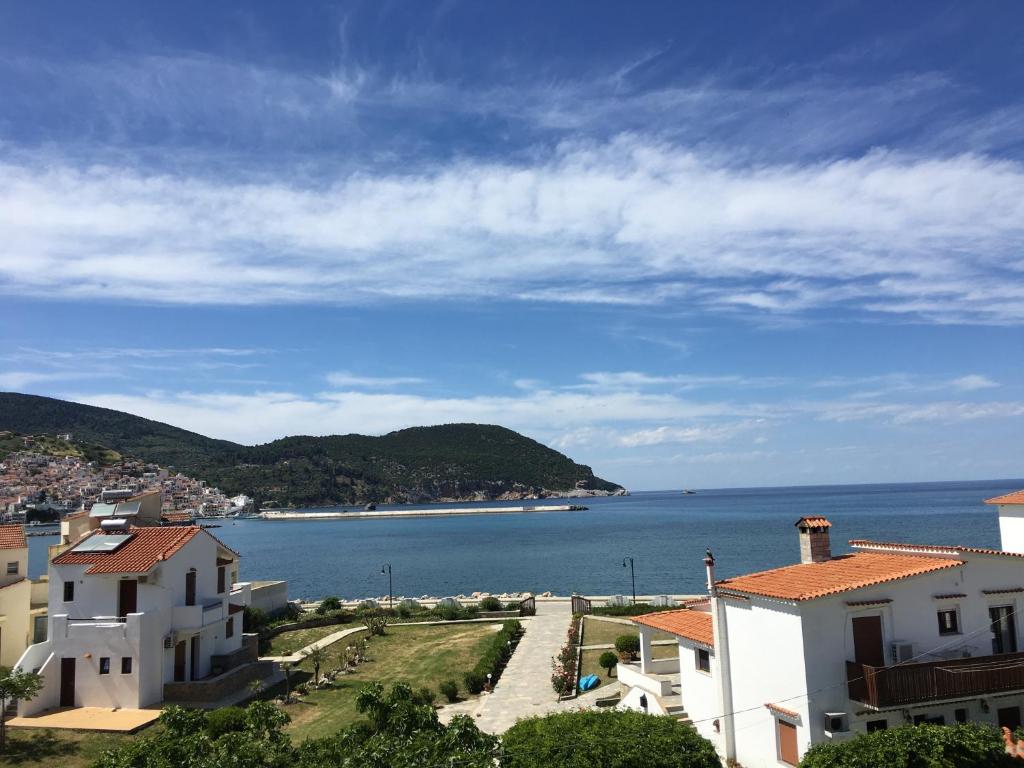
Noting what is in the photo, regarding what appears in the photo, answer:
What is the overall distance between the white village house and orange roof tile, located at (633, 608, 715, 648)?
0.85ft

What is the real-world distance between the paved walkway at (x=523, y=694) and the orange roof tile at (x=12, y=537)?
2194cm

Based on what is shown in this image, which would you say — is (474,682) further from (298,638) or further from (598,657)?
(298,638)

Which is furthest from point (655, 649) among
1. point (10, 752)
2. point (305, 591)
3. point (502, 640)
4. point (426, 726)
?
point (305, 591)

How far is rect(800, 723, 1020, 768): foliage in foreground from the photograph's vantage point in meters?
14.3

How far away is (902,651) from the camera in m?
18.6

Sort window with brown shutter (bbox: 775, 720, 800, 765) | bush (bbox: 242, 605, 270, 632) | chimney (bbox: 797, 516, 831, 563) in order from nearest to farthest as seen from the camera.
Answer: window with brown shutter (bbox: 775, 720, 800, 765)
chimney (bbox: 797, 516, 831, 563)
bush (bbox: 242, 605, 270, 632)

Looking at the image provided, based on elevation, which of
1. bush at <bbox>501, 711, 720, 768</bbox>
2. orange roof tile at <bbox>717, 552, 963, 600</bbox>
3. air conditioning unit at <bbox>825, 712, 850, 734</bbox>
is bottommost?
air conditioning unit at <bbox>825, 712, 850, 734</bbox>

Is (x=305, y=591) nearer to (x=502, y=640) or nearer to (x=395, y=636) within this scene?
(x=395, y=636)

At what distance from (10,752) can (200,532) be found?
10367 millimetres

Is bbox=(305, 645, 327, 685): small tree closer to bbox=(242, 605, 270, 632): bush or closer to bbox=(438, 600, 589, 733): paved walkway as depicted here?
bbox=(438, 600, 589, 733): paved walkway

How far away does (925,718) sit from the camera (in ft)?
60.0

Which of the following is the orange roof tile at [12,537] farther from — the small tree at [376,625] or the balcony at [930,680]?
the balcony at [930,680]

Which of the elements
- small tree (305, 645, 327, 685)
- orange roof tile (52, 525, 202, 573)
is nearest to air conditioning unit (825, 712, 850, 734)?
small tree (305, 645, 327, 685)

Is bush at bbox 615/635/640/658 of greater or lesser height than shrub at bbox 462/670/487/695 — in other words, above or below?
above
